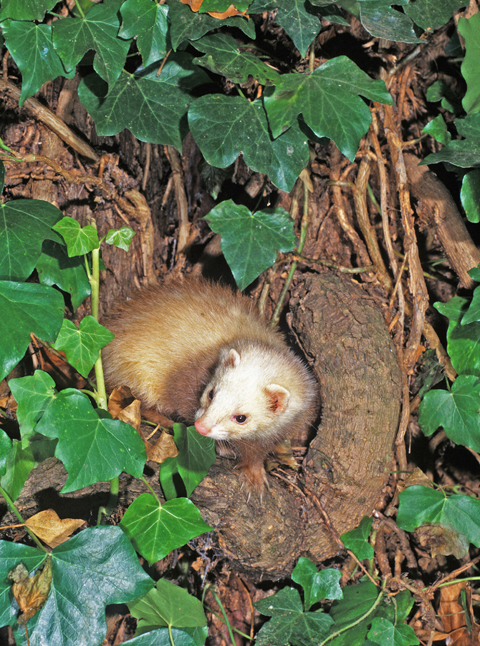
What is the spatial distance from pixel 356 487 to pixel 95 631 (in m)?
1.08

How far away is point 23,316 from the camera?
1.41 meters

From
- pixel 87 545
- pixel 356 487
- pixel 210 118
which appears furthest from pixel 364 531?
pixel 210 118

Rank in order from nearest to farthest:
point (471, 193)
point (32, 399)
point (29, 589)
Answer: point (29, 589) → point (32, 399) → point (471, 193)

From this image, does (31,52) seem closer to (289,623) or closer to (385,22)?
(385,22)

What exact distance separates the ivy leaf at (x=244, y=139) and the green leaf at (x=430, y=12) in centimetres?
59

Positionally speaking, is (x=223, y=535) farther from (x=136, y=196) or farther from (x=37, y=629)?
(x=136, y=196)

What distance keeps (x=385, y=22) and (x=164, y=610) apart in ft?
6.86

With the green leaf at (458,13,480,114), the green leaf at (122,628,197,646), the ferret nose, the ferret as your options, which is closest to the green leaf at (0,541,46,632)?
the green leaf at (122,628,197,646)

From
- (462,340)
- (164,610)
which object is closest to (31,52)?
(462,340)

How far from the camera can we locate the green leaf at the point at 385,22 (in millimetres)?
1639

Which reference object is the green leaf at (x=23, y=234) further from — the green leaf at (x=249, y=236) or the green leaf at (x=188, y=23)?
the green leaf at (x=188, y=23)

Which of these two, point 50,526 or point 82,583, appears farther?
point 50,526

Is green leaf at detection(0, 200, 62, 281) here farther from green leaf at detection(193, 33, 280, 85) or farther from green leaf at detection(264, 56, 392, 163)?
green leaf at detection(264, 56, 392, 163)

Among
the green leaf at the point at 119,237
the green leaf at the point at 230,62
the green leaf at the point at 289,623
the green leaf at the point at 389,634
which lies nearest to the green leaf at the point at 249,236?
the green leaf at the point at 119,237
